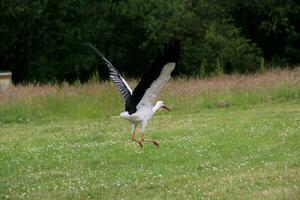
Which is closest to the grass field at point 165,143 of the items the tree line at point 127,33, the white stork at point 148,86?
the white stork at point 148,86

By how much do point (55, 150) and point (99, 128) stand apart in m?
3.23

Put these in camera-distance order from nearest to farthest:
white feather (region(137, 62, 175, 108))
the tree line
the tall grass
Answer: white feather (region(137, 62, 175, 108)) → the tall grass → the tree line

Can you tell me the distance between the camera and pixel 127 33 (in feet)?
113

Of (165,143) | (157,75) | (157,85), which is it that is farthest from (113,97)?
(157,75)

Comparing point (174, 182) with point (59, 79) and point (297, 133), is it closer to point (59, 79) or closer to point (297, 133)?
point (297, 133)

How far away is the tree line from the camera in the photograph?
1193 inches

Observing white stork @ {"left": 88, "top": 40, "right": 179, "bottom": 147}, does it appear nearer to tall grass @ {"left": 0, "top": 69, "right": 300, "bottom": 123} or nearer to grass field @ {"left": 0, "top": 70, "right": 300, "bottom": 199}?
grass field @ {"left": 0, "top": 70, "right": 300, "bottom": 199}

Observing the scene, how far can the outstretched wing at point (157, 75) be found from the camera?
342 inches

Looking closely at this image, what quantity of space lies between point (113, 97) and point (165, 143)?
7.21 metres

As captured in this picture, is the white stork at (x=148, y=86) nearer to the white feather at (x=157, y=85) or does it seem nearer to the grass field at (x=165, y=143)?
the white feather at (x=157, y=85)

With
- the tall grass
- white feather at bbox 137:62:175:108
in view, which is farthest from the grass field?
white feather at bbox 137:62:175:108

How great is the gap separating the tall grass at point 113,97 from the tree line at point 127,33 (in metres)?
10.1

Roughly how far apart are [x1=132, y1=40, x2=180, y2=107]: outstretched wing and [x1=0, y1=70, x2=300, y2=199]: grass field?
38.3 inches

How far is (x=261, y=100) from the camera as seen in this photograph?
18938 millimetres
